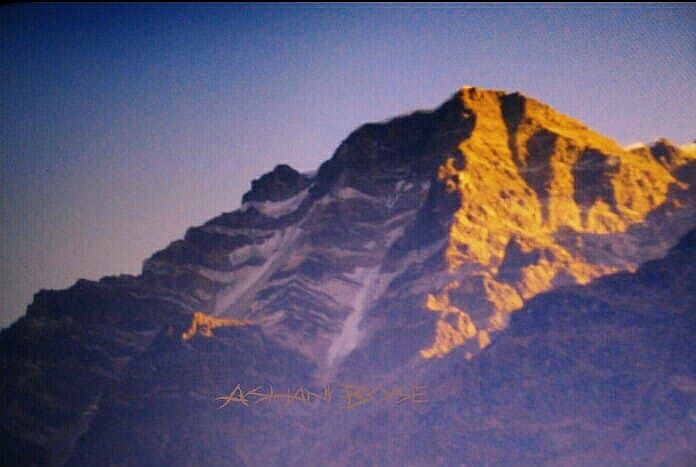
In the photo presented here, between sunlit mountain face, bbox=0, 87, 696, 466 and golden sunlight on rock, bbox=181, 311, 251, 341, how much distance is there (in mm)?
442

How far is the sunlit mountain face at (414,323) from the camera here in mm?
75062

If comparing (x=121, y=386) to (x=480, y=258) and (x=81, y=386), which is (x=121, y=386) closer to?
(x=81, y=386)

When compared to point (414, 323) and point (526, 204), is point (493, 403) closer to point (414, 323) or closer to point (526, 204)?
point (414, 323)

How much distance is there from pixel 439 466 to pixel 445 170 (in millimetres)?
37825

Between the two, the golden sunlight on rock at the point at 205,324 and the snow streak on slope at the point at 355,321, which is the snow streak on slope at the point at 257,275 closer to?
the golden sunlight on rock at the point at 205,324

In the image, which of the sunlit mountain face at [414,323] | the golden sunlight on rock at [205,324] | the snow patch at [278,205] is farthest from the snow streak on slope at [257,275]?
the golden sunlight on rock at [205,324]

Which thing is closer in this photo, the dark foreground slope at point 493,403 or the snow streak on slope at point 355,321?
the dark foreground slope at point 493,403

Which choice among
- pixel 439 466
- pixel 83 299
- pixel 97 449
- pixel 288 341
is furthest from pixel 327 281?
pixel 439 466

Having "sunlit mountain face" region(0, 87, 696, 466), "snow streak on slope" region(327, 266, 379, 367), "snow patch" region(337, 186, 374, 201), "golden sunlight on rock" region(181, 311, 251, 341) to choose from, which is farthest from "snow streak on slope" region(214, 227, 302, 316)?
"snow streak on slope" region(327, 266, 379, 367)

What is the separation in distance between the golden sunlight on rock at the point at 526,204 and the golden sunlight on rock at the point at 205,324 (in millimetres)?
15613

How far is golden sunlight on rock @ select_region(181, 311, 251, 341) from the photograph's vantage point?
304 feet

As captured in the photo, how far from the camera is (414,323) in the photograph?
87688 millimetres

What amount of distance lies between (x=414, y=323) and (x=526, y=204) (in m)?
17.8

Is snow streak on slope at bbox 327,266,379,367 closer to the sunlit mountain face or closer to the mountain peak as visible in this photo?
the sunlit mountain face
